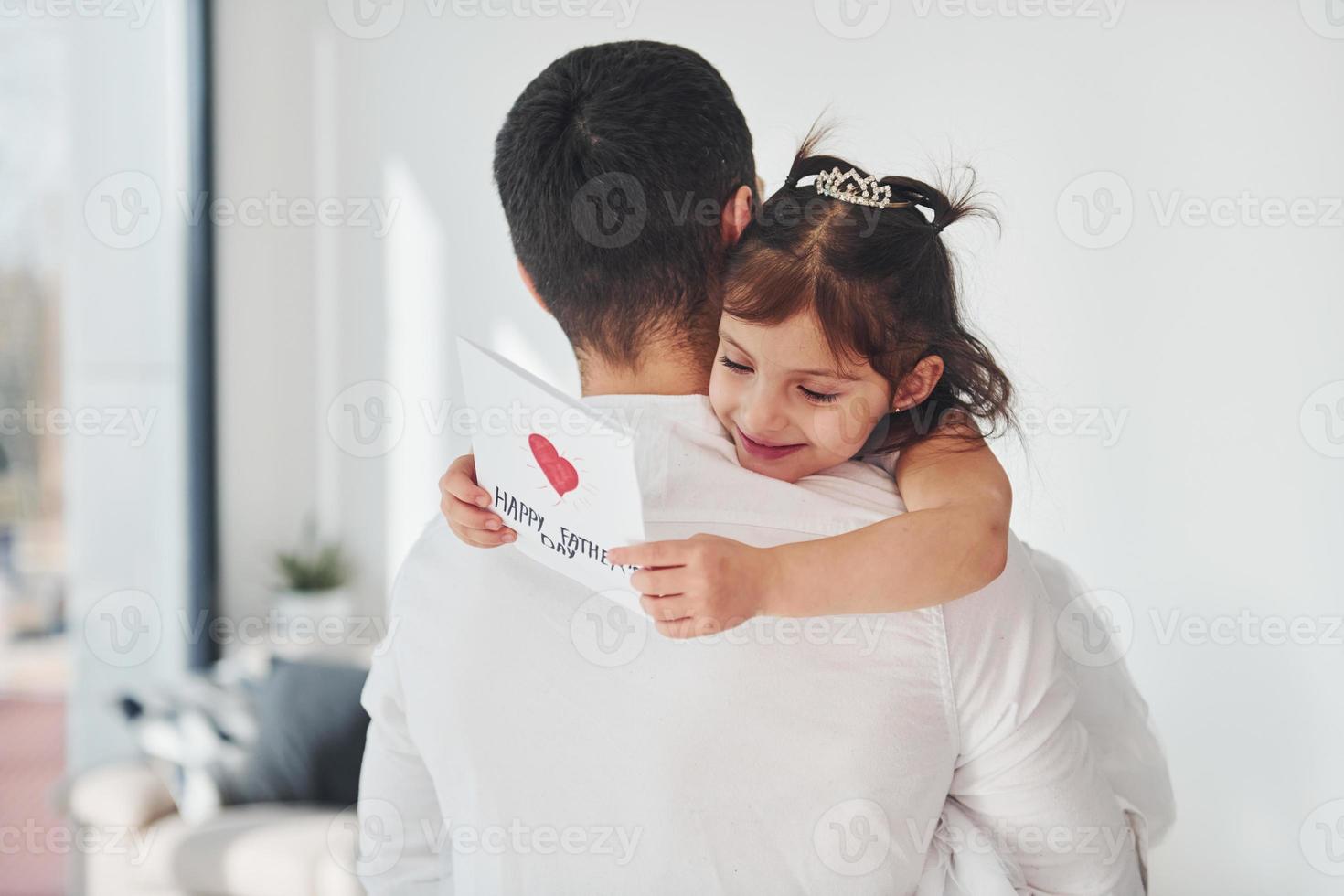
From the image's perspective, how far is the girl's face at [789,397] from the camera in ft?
2.91

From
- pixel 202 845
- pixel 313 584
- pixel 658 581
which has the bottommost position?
pixel 202 845

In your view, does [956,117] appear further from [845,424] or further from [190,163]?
[190,163]

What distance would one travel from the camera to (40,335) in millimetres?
3006

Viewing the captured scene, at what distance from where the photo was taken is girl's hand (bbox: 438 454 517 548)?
0.83 m

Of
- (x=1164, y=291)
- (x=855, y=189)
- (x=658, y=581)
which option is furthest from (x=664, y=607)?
(x=1164, y=291)

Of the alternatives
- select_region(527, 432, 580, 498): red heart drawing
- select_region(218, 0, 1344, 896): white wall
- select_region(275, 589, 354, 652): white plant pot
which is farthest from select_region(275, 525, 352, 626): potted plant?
select_region(527, 432, 580, 498): red heart drawing

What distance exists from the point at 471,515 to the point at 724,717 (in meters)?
0.25

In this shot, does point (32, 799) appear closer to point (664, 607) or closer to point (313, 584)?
point (313, 584)

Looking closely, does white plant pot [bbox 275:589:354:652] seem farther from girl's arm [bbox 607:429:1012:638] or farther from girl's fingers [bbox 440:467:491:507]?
girl's arm [bbox 607:429:1012:638]

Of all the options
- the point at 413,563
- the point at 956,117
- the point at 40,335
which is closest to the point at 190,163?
the point at 40,335

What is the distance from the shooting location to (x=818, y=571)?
73 centimetres

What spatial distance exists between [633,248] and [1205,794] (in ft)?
8.70

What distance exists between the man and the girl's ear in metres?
0.12

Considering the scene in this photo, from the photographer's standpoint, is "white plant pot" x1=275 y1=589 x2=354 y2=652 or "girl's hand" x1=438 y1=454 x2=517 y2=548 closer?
"girl's hand" x1=438 y1=454 x2=517 y2=548
